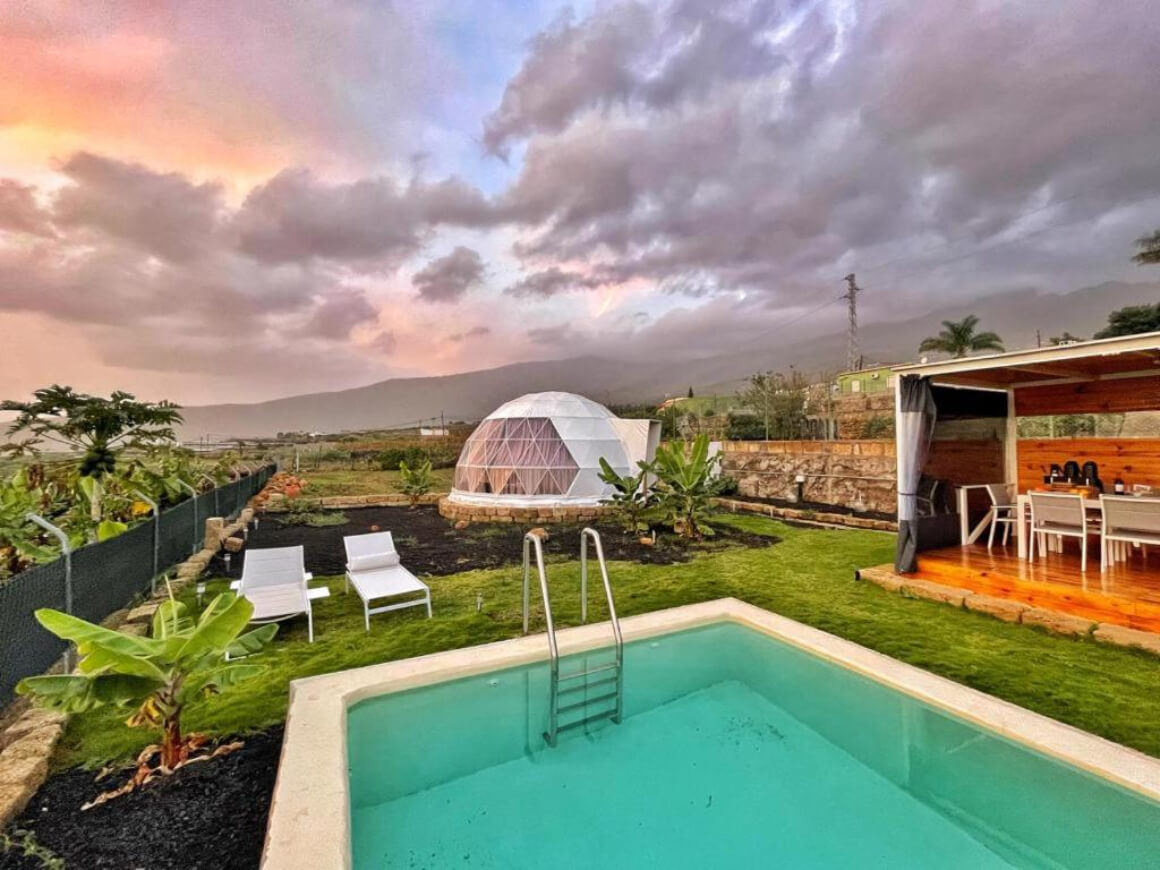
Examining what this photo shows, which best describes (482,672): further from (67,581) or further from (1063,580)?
(1063,580)

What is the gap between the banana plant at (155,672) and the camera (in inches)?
105

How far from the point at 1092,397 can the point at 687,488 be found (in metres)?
6.26

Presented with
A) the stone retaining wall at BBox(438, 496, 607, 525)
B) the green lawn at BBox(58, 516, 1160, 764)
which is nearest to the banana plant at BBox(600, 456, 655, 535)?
the stone retaining wall at BBox(438, 496, 607, 525)

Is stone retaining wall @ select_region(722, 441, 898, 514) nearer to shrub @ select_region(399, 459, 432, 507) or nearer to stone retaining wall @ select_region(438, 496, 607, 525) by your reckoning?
stone retaining wall @ select_region(438, 496, 607, 525)

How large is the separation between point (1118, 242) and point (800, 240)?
3473 cm

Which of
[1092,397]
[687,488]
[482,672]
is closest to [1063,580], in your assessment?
[1092,397]

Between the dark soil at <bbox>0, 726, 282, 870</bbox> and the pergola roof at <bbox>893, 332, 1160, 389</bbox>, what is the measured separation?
774 cm

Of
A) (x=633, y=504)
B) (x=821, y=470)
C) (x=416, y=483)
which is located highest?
(x=821, y=470)

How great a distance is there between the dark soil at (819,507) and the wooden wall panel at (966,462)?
396 cm

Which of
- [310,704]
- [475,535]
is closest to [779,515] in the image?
[475,535]

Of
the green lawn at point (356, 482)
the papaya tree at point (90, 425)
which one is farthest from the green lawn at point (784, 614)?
the green lawn at point (356, 482)

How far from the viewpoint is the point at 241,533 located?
1110cm

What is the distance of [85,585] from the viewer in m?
4.50

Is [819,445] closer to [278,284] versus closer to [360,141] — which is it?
[360,141]
